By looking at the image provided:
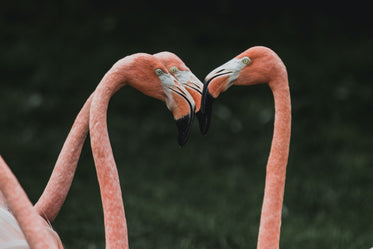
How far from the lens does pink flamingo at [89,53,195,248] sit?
3.00 m

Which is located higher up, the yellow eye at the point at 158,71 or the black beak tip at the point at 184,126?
the yellow eye at the point at 158,71

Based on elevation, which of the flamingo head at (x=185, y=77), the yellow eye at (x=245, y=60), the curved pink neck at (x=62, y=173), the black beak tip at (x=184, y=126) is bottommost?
the curved pink neck at (x=62, y=173)

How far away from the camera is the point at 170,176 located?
6023 mm

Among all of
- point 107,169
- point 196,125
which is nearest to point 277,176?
point 107,169

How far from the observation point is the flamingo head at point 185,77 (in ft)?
10.3

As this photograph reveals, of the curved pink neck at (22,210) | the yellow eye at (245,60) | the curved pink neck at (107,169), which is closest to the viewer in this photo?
the curved pink neck at (22,210)

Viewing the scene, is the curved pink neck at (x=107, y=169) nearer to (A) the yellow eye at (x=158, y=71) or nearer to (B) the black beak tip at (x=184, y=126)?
(A) the yellow eye at (x=158, y=71)

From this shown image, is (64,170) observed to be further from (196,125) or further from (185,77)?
(196,125)

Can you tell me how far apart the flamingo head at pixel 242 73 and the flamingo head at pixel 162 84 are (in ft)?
0.28

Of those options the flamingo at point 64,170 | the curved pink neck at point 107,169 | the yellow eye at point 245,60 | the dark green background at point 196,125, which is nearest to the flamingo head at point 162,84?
the curved pink neck at point 107,169

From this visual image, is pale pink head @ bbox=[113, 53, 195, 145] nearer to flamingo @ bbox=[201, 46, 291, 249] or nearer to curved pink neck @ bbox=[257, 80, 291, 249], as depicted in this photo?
flamingo @ bbox=[201, 46, 291, 249]

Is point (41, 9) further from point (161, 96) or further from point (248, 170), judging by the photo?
point (161, 96)

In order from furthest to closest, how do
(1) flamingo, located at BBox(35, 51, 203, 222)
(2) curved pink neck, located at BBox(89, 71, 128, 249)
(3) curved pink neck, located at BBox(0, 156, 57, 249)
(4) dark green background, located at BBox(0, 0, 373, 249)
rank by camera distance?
(4) dark green background, located at BBox(0, 0, 373, 249)
(1) flamingo, located at BBox(35, 51, 203, 222)
(2) curved pink neck, located at BBox(89, 71, 128, 249)
(3) curved pink neck, located at BBox(0, 156, 57, 249)

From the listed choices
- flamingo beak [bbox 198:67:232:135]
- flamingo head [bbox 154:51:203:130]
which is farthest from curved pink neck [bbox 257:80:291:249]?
flamingo head [bbox 154:51:203:130]
